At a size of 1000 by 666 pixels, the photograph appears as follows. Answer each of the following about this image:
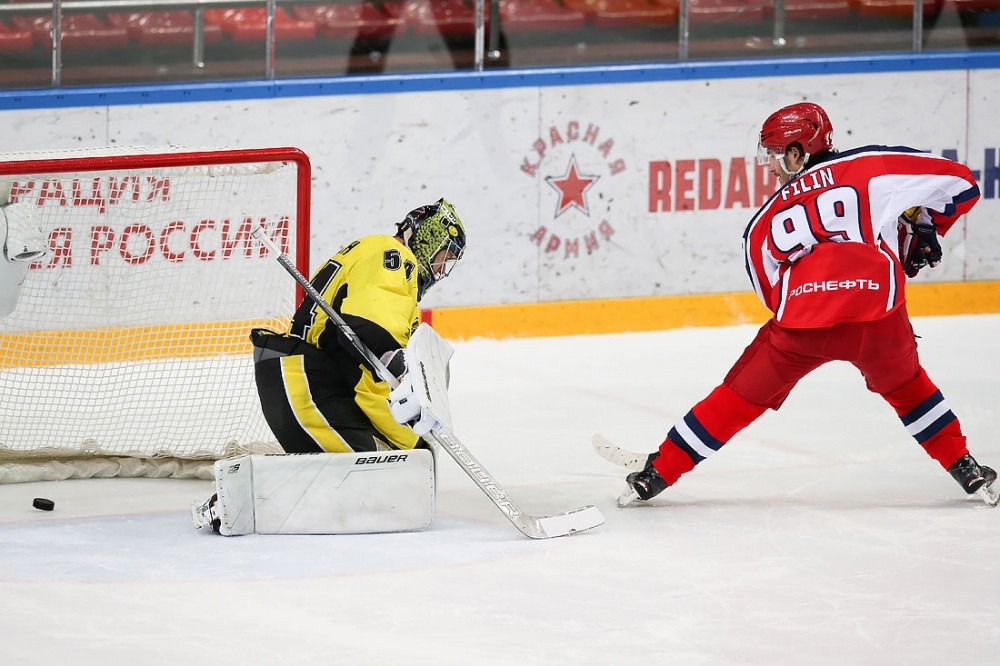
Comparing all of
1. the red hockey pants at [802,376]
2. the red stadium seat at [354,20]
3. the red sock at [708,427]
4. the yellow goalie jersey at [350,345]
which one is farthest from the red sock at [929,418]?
the red stadium seat at [354,20]

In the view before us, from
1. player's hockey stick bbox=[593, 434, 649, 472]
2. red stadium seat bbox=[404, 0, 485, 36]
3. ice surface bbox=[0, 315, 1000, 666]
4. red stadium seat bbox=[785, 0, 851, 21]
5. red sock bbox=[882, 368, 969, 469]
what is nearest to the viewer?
ice surface bbox=[0, 315, 1000, 666]

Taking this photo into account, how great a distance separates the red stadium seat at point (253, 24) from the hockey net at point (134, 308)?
37.1 inches

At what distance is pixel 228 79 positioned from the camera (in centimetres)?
611

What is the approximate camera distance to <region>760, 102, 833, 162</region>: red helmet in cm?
376

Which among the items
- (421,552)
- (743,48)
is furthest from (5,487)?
(743,48)

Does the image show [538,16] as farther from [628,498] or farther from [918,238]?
[628,498]

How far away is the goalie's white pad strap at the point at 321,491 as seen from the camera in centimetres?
352

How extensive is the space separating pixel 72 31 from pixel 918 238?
3.57 metres

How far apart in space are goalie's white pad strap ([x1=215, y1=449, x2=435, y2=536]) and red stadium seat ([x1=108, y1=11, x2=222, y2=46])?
3072mm

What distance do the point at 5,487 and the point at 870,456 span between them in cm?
242

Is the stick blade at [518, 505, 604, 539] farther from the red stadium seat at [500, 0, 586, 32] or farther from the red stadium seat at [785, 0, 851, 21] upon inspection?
the red stadium seat at [785, 0, 851, 21]

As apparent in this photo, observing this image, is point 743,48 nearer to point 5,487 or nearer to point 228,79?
point 228,79

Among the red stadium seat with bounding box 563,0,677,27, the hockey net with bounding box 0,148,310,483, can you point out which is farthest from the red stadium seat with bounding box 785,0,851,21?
the hockey net with bounding box 0,148,310,483

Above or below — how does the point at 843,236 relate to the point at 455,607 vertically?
above
